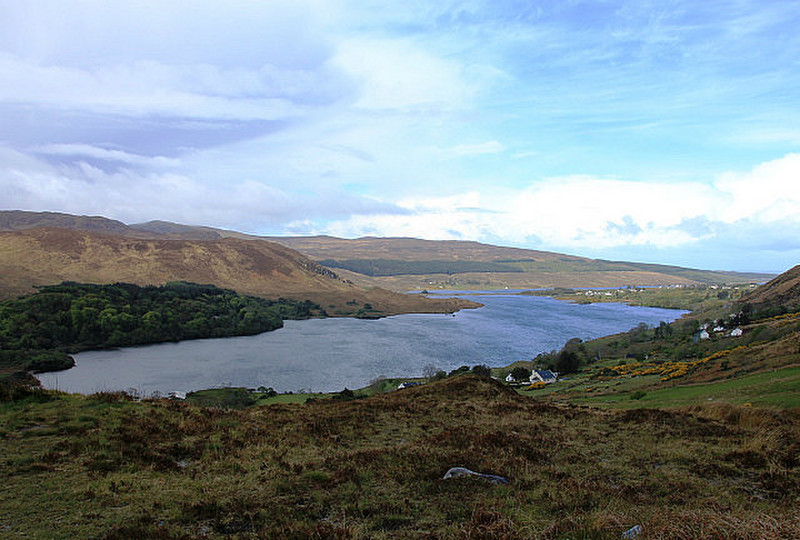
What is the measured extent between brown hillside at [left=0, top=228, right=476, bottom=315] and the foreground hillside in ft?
405

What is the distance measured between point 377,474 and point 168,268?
548ft

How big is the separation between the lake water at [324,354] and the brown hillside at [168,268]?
37.7 meters

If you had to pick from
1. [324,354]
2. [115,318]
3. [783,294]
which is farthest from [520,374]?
[115,318]

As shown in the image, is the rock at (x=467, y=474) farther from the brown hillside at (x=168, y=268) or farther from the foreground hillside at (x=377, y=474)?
the brown hillside at (x=168, y=268)

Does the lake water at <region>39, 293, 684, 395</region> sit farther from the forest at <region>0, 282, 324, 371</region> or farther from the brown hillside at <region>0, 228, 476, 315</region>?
the brown hillside at <region>0, 228, 476, 315</region>

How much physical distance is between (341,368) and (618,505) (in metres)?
65.4

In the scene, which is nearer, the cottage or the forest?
the cottage

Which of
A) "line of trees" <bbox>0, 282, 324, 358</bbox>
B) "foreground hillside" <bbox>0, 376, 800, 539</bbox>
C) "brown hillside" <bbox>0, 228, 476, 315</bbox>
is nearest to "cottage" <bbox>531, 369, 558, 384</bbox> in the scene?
"foreground hillside" <bbox>0, 376, 800, 539</bbox>

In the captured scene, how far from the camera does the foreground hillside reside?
5855 mm

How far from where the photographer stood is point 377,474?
28.0 feet

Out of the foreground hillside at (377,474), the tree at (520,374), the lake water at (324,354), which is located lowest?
the lake water at (324,354)

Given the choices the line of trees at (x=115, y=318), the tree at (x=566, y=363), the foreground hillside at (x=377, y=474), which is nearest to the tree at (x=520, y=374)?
the tree at (x=566, y=363)

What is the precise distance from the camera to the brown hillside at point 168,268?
126 m

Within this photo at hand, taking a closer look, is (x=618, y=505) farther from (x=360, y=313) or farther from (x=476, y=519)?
(x=360, y=313)
